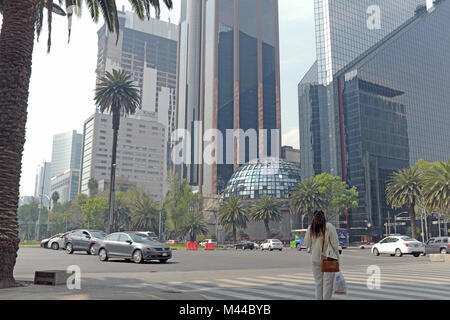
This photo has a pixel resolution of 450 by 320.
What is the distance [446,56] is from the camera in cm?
15300

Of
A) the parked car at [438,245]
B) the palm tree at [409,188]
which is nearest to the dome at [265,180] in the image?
the palm tree at [409,188]

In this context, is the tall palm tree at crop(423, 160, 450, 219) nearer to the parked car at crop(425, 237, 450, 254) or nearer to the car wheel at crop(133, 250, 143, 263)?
the parked car at crop(425, 237, 450, 254)

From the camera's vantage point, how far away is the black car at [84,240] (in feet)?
91.2

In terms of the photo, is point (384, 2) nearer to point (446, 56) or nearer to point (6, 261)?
point (446, 56)

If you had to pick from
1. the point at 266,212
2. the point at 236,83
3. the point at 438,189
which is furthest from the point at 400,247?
the point at 236,83

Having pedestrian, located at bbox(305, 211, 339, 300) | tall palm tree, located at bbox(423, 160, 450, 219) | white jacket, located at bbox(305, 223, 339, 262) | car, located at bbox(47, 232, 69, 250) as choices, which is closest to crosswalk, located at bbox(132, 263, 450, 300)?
pedestrian, located at bbox(305, 211, 339, 300)

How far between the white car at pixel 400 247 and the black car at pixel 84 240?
75.0ft

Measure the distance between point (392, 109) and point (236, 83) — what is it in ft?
242

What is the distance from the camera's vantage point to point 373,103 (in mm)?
120625

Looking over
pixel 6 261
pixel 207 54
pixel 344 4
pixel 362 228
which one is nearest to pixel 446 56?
pixel 344 4

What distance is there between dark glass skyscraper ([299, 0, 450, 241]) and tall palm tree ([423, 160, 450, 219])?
5863 centimetres

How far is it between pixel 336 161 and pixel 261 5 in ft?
344

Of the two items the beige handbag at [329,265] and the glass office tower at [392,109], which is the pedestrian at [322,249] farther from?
the glass office tower at [392,109]

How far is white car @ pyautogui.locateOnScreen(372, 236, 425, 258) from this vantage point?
32.8 m
